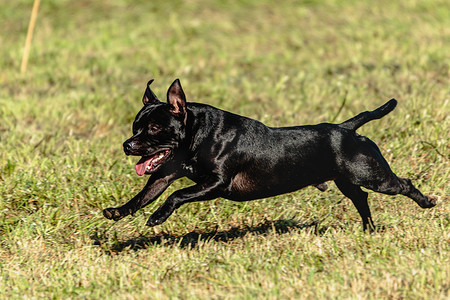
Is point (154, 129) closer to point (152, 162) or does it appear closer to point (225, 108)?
point (152, 162)

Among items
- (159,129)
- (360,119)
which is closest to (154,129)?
(159,129)

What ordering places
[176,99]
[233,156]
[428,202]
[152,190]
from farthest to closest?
[428,202] → [152,190] → [233,156] → [176,99]

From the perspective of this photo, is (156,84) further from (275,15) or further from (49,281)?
(49,281)

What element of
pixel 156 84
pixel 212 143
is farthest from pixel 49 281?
pixel 156 84

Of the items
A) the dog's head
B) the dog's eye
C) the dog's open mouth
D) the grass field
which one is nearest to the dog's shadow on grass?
the grass field

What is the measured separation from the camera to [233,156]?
4.99 metres

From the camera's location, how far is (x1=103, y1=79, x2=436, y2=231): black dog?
4.80 m

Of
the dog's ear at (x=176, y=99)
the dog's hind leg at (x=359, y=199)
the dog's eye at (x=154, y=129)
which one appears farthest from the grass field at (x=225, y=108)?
the dog's ear at (x=176, y=99)

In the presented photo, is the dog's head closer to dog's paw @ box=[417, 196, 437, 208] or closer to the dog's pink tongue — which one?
the dog's pink tongue

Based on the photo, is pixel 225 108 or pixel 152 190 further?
pixel 225 108

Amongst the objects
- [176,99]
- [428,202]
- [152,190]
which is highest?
[176,99]

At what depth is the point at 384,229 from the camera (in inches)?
225

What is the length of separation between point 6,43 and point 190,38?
379 cm

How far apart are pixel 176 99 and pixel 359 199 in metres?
2.03
